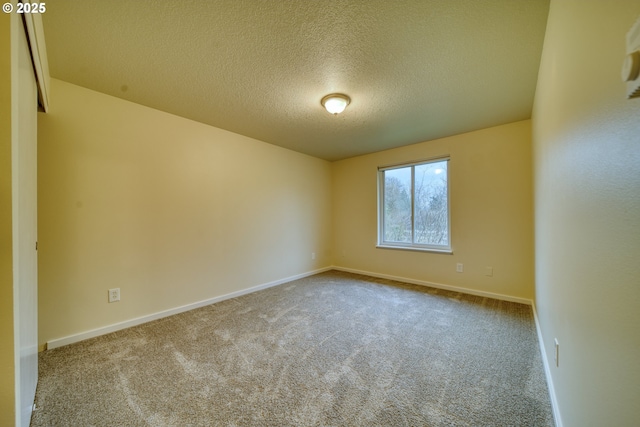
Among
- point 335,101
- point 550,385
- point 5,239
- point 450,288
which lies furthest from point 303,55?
point 450,288

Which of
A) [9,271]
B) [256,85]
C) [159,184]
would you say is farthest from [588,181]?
[159,184]

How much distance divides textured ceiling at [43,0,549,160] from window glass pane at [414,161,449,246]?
3.39 feet

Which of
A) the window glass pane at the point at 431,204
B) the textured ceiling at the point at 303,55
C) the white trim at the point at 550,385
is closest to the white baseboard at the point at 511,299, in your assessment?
the white trim at the point at 550,385

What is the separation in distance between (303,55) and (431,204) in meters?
2.92

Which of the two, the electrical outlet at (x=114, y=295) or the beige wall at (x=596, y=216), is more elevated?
the beige wall at (x=596, y=216)

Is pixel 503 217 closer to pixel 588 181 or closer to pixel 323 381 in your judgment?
pixel 588 181

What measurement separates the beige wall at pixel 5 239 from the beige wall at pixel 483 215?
3.99m

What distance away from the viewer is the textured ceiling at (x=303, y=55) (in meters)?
1.42

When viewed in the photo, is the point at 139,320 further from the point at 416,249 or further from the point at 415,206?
the point at 415,206

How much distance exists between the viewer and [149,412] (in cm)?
136

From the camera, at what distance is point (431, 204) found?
3.79 metres

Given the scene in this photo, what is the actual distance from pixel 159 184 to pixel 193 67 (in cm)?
133

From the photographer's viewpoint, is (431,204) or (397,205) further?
(397,205)

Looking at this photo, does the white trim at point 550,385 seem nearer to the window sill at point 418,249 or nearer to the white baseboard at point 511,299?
the white baseboard at point 511,299
